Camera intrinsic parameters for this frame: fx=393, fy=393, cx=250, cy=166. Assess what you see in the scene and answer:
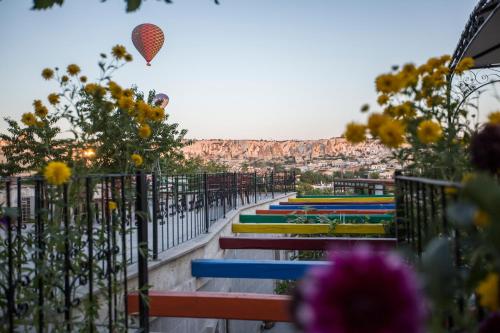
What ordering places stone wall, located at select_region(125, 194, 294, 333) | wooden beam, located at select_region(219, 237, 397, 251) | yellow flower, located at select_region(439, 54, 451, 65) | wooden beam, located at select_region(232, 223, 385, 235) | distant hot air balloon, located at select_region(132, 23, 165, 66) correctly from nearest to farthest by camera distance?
yellow flower, located at select_region(439, 54, 451, 65) < stone wall, located at select_region(125, 194, 294, 333) < wooden beam, located at select_region(219, 237, 397, 251) < wooden beam, located at select_region(232, 223, 385, 235) < distant hot air balloon, located at select_region(132, 23, 165, 66)

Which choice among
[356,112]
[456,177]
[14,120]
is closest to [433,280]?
[356,112]

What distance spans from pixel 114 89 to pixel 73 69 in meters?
0.28

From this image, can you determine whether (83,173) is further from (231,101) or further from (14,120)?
(231,101)

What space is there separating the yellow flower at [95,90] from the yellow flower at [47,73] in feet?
0.84

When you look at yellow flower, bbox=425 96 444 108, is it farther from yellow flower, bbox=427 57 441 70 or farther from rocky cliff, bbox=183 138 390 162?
rocky cliff, bbox=183 138 390 162

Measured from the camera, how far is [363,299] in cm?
42

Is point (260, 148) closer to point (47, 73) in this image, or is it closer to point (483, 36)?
point (483, 36)

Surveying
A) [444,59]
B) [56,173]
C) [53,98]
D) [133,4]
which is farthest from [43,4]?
[444,59]

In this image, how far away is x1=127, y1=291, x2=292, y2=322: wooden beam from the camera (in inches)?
103

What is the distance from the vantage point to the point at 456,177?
178cm

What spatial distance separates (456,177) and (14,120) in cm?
1556

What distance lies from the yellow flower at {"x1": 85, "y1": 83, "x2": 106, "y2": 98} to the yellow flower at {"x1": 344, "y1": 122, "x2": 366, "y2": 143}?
1497 mm

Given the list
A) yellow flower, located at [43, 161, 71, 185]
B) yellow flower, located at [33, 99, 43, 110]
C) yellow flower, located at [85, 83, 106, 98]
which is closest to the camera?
yellow flower, located at [43, 161, 71, 185]

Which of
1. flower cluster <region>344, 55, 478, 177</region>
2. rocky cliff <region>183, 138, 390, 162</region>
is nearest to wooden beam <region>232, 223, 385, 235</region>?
flower cluster <region>344, 55, 478, 177</region>
